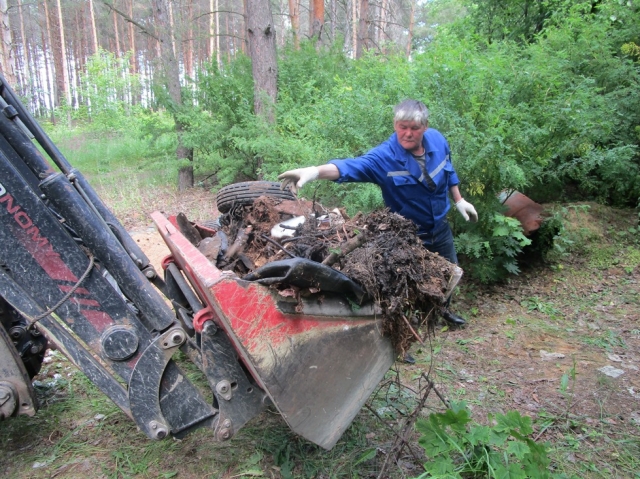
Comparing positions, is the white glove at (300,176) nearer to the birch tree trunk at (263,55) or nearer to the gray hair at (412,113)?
the gray hair at (412,113)

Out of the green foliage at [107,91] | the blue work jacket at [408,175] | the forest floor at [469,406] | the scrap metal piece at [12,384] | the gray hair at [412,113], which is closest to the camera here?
the scrap metal piece at [12,384]

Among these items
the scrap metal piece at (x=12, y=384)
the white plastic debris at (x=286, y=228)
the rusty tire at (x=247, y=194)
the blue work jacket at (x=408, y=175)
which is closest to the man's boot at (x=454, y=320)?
the blue work jacket at (x=408, y=175)

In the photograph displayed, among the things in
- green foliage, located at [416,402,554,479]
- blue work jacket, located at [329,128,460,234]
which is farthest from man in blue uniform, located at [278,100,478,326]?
green foliage, located at [416,402,554,479]

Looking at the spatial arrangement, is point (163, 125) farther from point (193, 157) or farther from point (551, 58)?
point (551, 58)

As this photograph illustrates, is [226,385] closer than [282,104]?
Yes

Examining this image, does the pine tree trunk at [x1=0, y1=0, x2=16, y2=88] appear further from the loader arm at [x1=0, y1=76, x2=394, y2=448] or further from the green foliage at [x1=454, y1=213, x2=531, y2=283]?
the loader arm at [x1=0, y1=76, x2=394, y2=448]

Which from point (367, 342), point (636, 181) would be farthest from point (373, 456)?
point (636, 181)

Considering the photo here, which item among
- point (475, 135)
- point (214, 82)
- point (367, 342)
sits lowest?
point (367, 342)

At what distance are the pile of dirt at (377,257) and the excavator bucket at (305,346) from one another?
0.10 meters

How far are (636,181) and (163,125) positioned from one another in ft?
30.7

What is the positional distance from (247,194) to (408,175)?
117 cm

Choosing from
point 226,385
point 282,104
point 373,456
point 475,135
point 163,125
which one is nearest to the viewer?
point 226,385

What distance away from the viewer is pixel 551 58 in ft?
17.9

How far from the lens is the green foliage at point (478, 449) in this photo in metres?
2.16
